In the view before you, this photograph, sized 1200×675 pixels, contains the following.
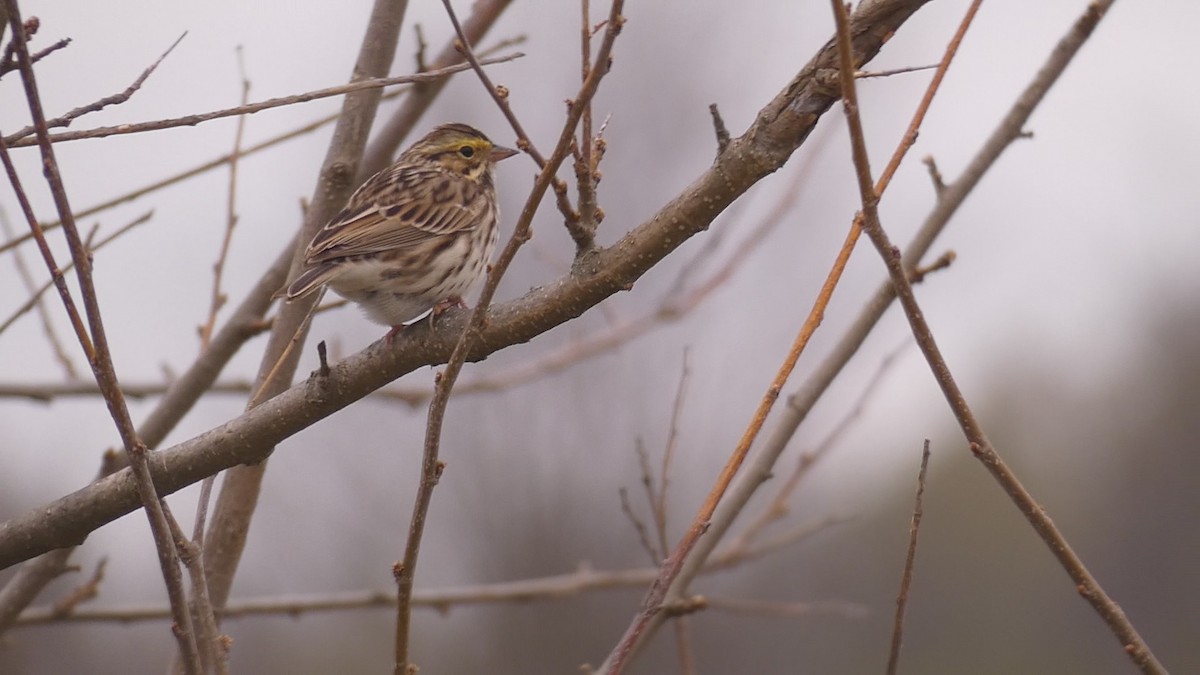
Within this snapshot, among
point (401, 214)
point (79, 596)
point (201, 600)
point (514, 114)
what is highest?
point (401, 214)

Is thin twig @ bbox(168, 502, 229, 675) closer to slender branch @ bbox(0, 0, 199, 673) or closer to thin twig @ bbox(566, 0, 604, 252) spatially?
slender branch @ bbox(0, 0, 199, 673)

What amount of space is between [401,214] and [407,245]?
36 cm

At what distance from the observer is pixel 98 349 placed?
2299 mm

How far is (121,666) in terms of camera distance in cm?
2342

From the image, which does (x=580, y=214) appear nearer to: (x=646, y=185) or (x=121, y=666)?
(x=646, y=185)

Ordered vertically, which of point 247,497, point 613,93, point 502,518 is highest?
point 613,93

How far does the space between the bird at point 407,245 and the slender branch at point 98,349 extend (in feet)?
5.68

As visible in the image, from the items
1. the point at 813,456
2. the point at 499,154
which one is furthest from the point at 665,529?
the point at 499,154

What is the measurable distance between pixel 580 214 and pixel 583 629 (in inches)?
822

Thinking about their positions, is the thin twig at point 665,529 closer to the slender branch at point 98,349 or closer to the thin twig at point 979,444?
the thin twig at point 979,444

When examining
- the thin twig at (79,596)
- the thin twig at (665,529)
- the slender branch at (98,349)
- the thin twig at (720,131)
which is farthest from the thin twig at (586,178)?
the thin twig at (79,596)

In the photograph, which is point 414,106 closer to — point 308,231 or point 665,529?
point 308,231

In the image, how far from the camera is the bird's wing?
468 centimetres

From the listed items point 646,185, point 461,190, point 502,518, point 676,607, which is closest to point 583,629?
point 502,518
